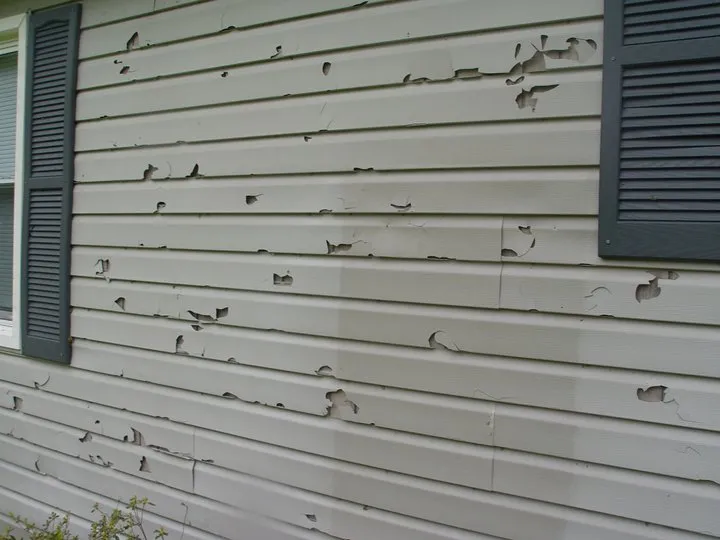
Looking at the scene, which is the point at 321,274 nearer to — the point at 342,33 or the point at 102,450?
the point at 342,33

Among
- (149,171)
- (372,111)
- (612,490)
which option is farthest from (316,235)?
(612,490)

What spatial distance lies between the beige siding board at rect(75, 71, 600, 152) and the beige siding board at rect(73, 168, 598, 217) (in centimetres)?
18

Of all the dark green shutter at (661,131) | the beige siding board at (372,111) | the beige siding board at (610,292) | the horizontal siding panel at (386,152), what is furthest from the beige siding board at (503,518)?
the beige siding board at (372,111)

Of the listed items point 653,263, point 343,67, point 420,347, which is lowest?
point 420,347

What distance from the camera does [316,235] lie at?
6.45 ft

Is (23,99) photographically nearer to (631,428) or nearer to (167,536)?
(167,536)

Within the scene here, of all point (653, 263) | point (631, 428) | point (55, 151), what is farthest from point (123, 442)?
point (653, 263)

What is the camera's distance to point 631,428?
151 cm

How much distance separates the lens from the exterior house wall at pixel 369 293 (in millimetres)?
1535

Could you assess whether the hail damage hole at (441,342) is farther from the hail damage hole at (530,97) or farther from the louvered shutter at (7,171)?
the louvered shutter at (7,171)

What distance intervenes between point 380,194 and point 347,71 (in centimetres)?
48

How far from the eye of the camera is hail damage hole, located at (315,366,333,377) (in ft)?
6.38

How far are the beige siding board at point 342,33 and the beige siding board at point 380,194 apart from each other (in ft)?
1.20

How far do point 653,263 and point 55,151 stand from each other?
2751 millimetres
